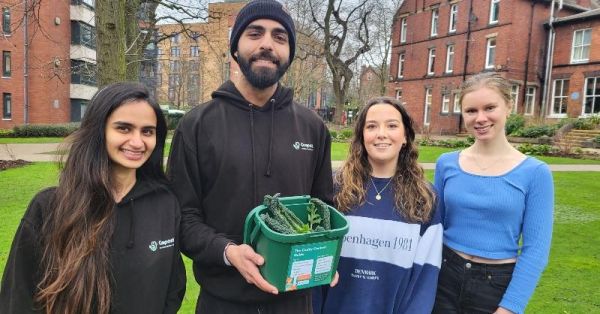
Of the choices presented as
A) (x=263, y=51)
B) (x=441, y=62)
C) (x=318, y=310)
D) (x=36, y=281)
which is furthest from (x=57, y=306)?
(x=441, y=62)

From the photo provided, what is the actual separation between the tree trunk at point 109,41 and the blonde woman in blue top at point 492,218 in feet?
14.9

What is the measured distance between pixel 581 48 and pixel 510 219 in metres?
28.0

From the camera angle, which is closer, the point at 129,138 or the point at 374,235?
the point at 129,138

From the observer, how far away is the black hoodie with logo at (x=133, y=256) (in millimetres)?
1894

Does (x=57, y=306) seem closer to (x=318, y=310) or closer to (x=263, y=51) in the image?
(x=318, y=310)

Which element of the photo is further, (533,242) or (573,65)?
(573,65)

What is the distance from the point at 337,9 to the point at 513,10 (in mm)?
13604

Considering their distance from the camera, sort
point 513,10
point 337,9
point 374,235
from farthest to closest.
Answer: point 337,9 → point 513,10 → point 374,235

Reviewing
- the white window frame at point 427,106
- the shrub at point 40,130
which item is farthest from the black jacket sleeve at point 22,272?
the white window frame at point 427,106

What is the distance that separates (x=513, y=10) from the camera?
25.5 m

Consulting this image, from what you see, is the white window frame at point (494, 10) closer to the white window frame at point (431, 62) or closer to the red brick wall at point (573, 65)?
the red brick wall at point (573, 65)

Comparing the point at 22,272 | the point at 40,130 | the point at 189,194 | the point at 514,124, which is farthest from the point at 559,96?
the point at 40,130

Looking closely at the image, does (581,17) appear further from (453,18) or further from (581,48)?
(453,18)

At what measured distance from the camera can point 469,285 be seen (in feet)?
7.68
